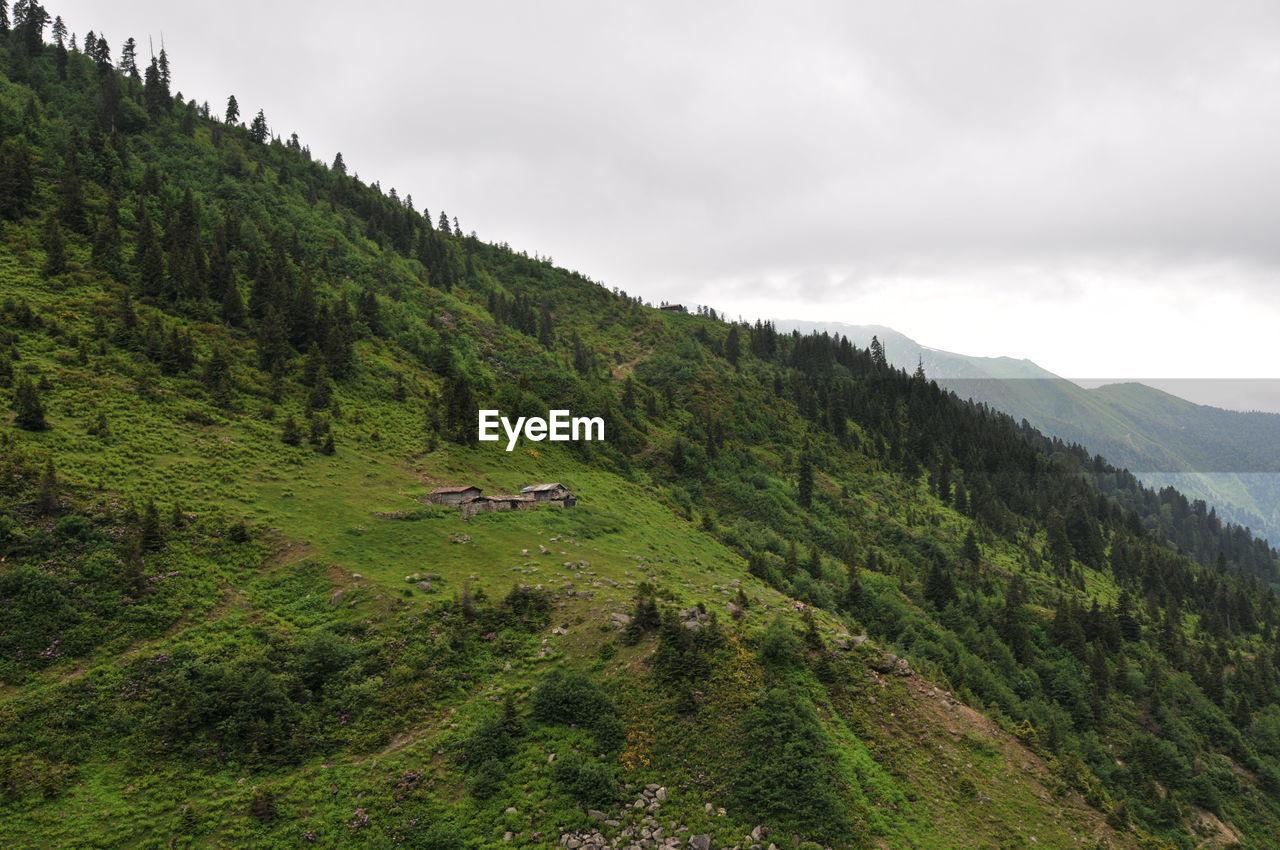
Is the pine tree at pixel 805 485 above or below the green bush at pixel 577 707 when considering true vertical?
above

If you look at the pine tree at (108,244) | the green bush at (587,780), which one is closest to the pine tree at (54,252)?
the pine tree at (108,244)

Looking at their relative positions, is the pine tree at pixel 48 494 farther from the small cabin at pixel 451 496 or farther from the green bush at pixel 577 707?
the green bush at pixel 577 707

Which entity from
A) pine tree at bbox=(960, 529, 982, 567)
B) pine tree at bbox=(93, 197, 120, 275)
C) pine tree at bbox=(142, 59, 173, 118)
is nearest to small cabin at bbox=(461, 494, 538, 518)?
pine tree at bbox=(93, 197, 120, 275)

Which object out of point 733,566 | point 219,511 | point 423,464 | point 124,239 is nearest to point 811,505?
point 733,566

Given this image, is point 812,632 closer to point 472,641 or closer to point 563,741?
point 563,741

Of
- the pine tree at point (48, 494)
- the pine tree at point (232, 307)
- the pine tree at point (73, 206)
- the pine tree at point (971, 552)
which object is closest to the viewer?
the pine tree at point (48, 494)

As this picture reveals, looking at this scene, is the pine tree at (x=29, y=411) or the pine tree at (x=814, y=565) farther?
the pine tree at (x=814, y=565)

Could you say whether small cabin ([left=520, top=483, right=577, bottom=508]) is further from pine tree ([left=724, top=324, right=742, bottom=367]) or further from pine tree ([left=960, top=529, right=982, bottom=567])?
pine tree ([left=724, top=324, right=742, bottom=367])
